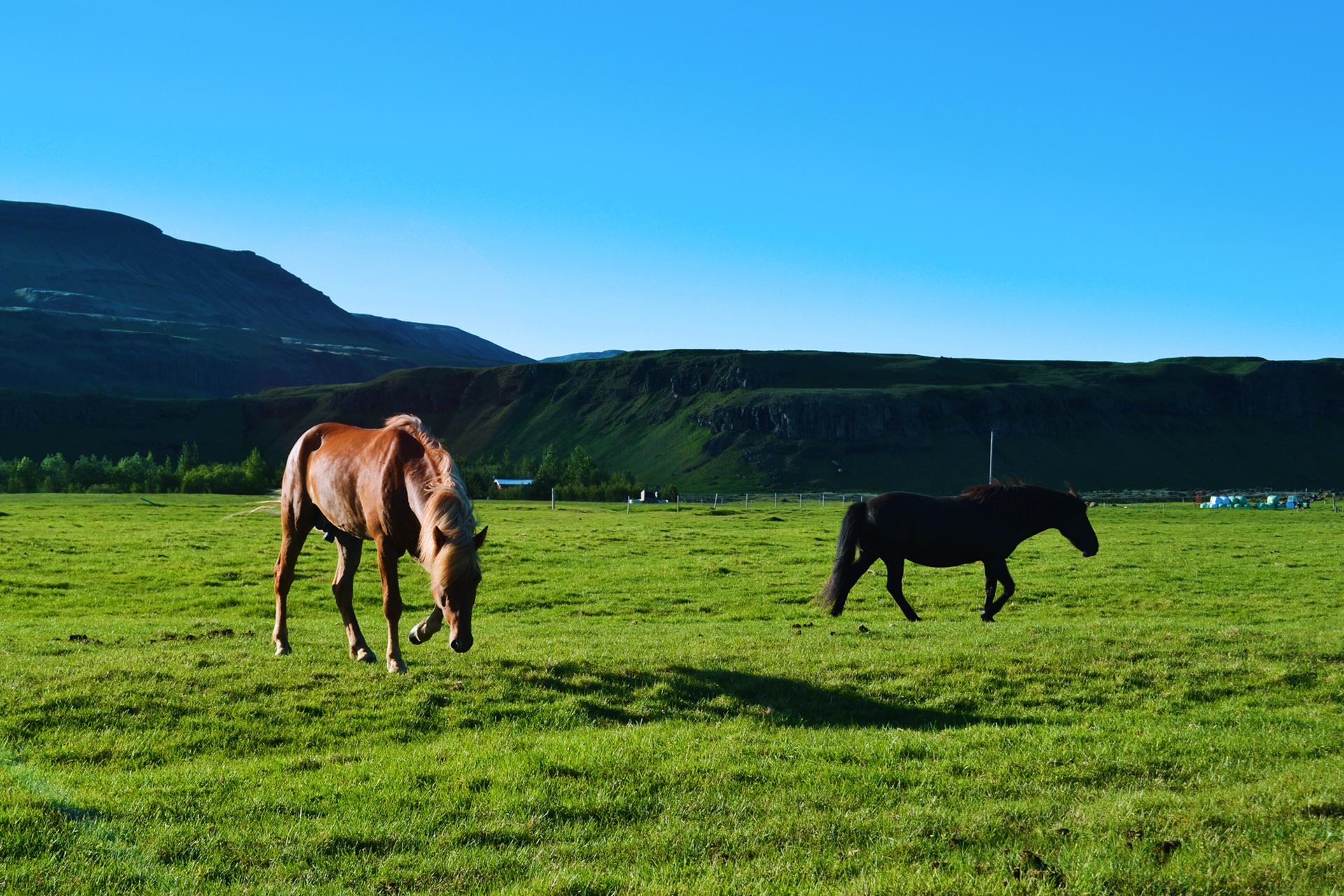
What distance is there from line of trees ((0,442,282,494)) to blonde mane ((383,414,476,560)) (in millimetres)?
93696

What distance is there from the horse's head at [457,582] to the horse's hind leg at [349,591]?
2.62 m

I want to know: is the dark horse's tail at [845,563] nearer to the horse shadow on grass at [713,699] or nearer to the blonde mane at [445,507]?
the horse shadow on grass at [713,699]

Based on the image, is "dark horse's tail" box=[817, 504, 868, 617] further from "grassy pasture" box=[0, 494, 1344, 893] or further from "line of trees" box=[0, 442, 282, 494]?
"line of trees" box=[0, 442, 282, 494]

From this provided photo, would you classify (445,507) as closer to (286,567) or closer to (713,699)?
(713,699)

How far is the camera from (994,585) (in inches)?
763

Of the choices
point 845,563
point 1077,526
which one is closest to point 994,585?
point 1077,526

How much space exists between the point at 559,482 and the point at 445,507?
120 meters

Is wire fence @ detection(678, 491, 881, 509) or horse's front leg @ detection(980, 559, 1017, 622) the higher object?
horse's front leg @ detection(980, 559, 1017, 622)

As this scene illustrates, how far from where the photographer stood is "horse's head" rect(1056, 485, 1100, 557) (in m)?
20.3

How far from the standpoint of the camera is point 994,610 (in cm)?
1922

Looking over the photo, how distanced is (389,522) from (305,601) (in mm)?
14226

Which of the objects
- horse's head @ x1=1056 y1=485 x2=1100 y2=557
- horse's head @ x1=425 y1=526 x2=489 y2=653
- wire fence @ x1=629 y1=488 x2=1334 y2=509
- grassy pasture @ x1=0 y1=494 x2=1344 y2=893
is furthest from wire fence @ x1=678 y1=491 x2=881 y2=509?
horse's head @ x1=425 y1=526 x2=489 y2=653

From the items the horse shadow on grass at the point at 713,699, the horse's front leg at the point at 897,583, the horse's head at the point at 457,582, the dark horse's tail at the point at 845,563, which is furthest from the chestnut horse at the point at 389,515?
the horse's front leg at the point at 897,583

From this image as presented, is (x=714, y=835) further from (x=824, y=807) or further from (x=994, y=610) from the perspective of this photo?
(x=994, y=610)
